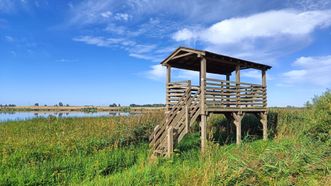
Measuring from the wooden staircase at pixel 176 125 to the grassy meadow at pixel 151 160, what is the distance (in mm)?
578

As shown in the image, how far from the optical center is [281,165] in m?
6.61

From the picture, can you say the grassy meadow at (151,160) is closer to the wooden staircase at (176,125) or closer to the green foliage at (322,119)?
the green foliage at (322,119)

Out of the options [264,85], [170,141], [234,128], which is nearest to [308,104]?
[264,85]

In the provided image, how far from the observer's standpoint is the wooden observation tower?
10812mm

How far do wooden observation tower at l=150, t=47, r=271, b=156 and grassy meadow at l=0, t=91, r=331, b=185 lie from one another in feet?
2.74

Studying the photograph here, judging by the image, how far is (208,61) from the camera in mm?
13766

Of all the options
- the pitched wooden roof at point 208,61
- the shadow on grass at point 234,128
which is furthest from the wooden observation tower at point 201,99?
the shadow on grass at point 234,128

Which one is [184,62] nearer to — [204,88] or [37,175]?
[204,88]

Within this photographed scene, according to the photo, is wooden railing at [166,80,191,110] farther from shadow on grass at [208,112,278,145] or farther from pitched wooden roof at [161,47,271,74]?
shadow on grass at [208,112,278,145]

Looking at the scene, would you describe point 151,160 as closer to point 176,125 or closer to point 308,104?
point 176,125

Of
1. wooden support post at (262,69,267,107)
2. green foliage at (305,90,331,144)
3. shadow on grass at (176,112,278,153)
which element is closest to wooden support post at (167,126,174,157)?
shadow on grass at (176,112,278,153)

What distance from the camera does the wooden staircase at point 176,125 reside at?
10.1 m

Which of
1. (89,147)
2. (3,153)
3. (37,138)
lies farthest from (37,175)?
(37,138)

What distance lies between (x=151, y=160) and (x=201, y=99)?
4.03 m
